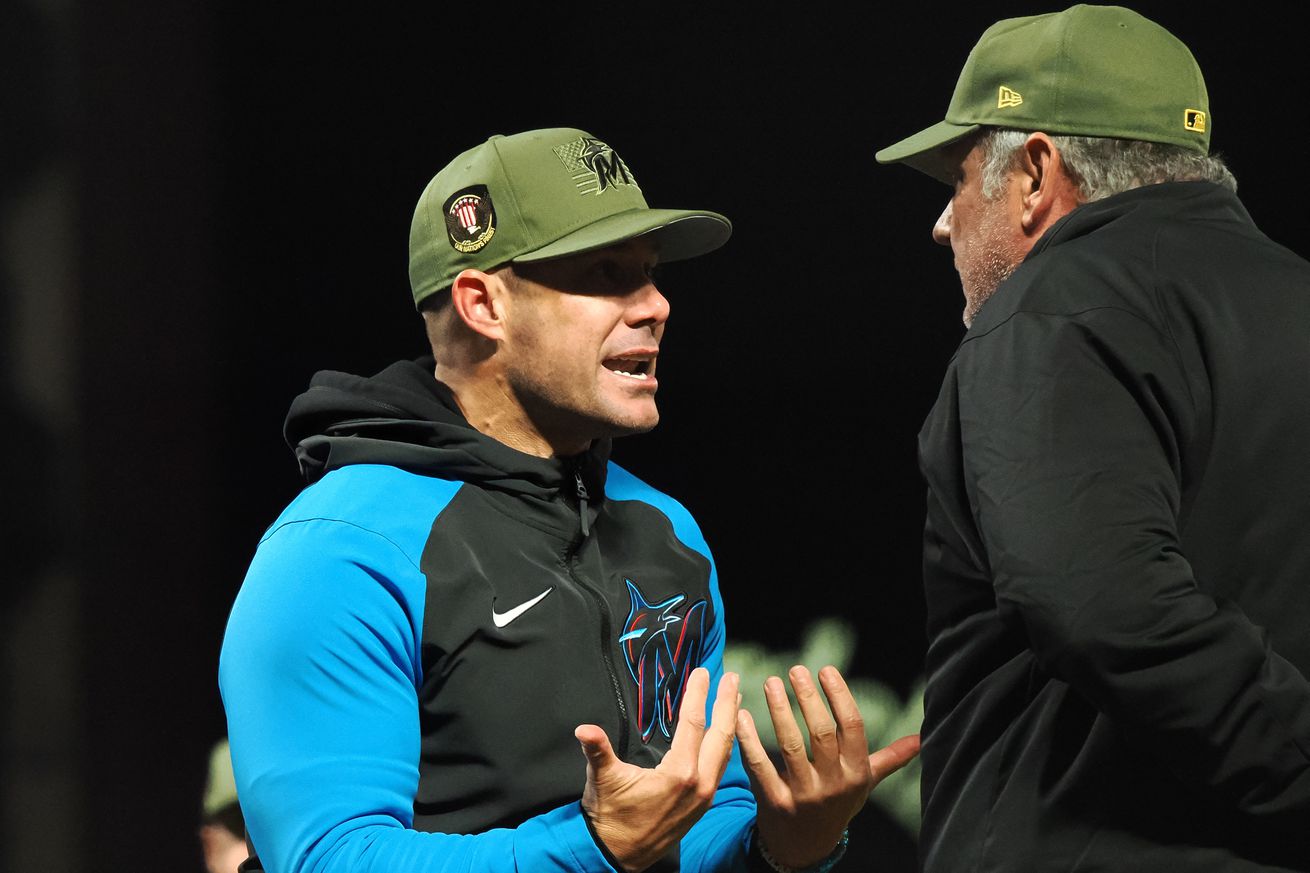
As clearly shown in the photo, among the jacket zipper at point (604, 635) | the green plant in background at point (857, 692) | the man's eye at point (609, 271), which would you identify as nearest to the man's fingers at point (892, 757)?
the jacket zipper at point (604, 635)

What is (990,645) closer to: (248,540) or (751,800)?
(751,800)

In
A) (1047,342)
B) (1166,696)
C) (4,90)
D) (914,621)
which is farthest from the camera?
(914,621)

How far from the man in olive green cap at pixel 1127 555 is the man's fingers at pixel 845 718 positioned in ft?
0.24

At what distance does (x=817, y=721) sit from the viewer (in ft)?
5.13

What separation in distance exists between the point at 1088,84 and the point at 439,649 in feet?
2.88

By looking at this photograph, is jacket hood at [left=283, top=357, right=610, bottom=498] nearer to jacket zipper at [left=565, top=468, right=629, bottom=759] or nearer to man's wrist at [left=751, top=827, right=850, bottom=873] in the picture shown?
jacket zipper at [left=565, top=468, right=629, bottom=759]

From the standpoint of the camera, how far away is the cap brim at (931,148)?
176cm

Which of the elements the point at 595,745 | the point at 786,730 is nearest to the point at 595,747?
the point at 595,745

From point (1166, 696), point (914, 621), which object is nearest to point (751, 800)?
point (1166, 696)

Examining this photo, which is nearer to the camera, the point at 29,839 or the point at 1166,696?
the point at 1166,696

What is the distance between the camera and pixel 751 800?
1842mm

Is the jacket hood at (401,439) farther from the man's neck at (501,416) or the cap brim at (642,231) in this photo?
the cap brim at (642,231)

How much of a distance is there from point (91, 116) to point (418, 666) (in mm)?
1717

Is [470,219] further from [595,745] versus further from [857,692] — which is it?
[857,692]
